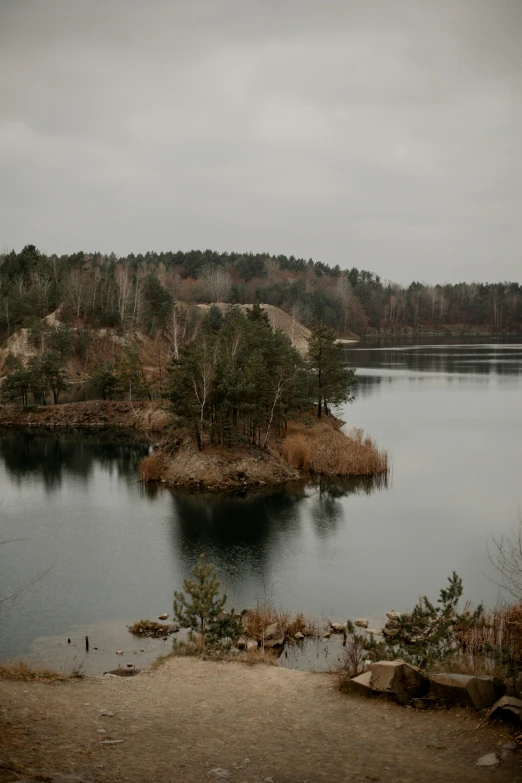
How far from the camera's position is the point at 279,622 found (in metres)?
22.6

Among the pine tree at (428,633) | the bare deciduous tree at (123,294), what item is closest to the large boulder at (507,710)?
the pine tree at (428,633)

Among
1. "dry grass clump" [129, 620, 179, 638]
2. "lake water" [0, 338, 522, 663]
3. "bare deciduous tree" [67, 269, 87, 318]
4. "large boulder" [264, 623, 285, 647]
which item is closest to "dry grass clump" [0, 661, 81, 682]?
"lake water" [0, 338, 522, 663]

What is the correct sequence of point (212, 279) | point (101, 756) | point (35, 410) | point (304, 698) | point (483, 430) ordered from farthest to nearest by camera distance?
point (212, 279) → point (35, 410) → point (483, 430) → point (304, 698) → point (101, 756)

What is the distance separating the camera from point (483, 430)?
61031mm

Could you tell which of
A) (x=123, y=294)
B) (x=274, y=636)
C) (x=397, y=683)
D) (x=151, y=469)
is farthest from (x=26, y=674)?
(x=123, y=294)

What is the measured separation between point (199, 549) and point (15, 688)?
17.5m

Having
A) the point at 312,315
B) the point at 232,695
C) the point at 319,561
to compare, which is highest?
the point at 312,315

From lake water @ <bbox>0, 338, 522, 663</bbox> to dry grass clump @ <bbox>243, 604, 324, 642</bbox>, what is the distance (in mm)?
1637

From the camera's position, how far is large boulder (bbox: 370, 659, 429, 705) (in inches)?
538

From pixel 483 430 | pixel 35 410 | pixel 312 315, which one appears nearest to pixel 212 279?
pixel 312 315

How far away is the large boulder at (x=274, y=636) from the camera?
2147cm

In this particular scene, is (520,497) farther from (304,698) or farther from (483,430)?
(304,698)

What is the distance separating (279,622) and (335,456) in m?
24.2

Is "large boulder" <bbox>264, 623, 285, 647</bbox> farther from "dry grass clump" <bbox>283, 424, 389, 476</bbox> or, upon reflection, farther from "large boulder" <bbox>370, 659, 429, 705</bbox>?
"dry grass clump" <bbox>283, 424, 389, 476</bbox>
